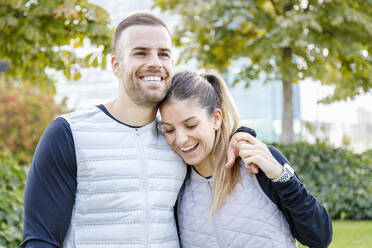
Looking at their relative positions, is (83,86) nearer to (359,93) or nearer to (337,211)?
(359,93)

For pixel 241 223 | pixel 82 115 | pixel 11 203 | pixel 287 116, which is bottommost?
pixel 11 203

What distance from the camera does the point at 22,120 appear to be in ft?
46.1

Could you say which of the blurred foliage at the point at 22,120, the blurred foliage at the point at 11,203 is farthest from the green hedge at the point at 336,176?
the blurred foliage at the point at 22,120

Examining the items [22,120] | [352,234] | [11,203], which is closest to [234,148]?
[11,203]

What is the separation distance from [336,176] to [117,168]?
7.46m

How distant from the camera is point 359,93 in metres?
10.9

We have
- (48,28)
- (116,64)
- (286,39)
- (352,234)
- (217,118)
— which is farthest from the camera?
(286,39)

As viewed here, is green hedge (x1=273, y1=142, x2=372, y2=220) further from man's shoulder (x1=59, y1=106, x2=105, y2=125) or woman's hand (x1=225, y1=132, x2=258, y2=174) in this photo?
man's shoulder (x1=59, y1=106, x2=105, y2=125)

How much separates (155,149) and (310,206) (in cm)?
A: 92

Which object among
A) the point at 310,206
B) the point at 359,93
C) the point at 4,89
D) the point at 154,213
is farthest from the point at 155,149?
the point at 4,89

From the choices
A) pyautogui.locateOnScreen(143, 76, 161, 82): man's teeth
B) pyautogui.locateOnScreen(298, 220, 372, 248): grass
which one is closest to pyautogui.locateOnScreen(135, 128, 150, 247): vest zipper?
pyautogui.locateOnScreen(143, 76, 161, 82): man's teeth

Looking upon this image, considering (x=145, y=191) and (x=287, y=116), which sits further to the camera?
(x=287, y=116)

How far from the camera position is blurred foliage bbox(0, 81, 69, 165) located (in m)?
14.1

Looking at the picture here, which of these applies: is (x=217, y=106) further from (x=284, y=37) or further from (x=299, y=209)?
(x=284, y=37)
